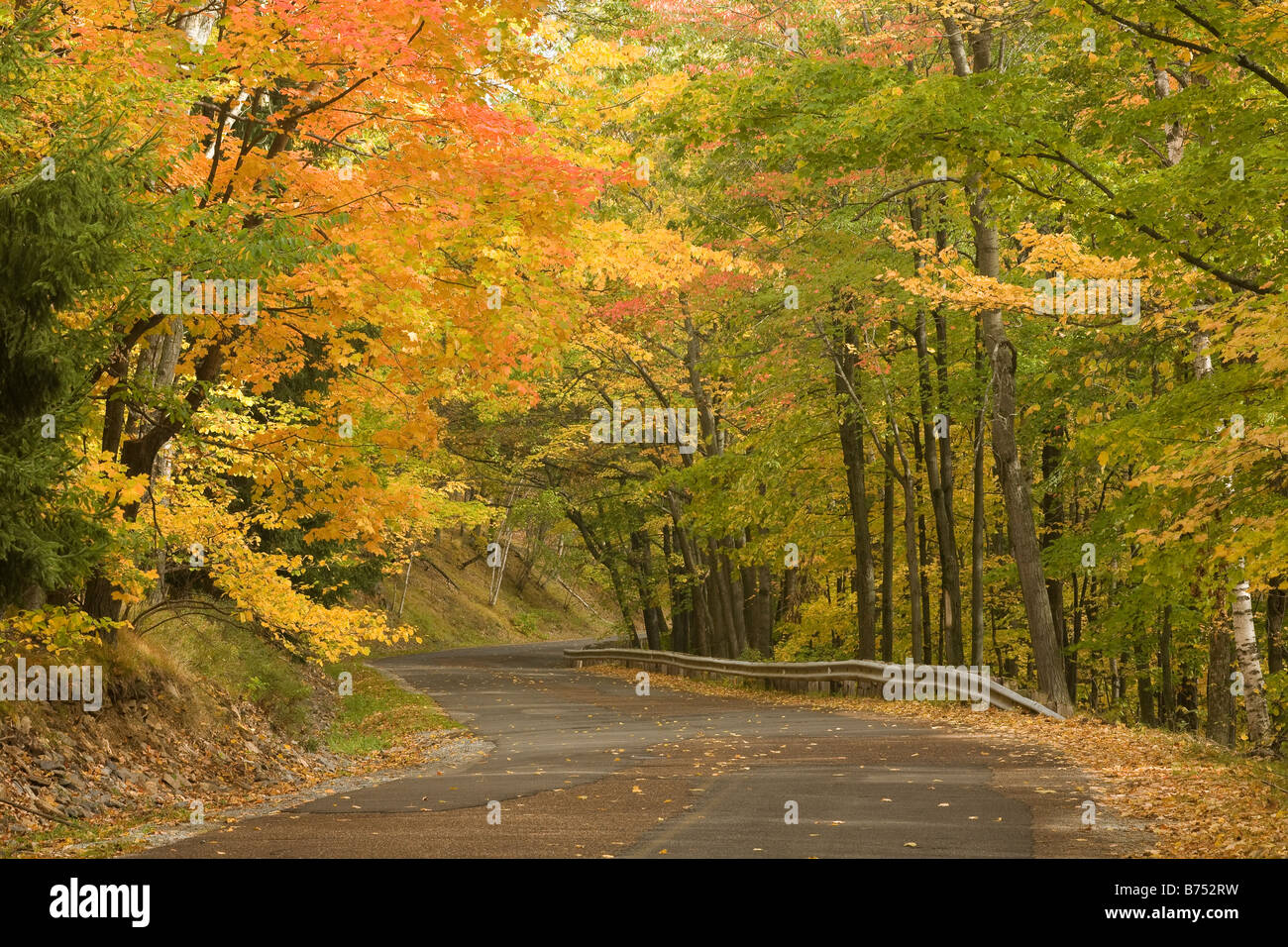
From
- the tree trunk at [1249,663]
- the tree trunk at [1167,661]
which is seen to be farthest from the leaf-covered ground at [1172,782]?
the tree trunk at [1167,661]

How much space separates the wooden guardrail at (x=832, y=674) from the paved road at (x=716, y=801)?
196 cm

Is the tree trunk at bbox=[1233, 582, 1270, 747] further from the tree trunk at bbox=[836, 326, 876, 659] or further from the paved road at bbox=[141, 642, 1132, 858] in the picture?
the tree trunk at bbox=[836, 326, 876, 659]

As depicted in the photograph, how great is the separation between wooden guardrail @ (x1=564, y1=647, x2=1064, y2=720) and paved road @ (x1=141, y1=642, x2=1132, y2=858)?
196 centimetres

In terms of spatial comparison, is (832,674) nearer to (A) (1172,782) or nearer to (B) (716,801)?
(A) (1172,782)

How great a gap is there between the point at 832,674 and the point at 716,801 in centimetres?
1430

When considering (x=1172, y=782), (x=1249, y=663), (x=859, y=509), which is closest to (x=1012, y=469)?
(x=1249, y=663)

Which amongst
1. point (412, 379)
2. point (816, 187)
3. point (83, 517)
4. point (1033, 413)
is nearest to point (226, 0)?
point (412, 379)

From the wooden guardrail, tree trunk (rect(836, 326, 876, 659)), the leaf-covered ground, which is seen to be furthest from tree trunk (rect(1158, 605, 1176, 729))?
the leaf-covered ground

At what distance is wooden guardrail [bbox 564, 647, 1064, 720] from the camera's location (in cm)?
1869

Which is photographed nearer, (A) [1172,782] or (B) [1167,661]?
(A) [1172,782]

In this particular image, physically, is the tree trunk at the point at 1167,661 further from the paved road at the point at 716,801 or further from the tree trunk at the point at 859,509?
the paved road at the point at 716,801

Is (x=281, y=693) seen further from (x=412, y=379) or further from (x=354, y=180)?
(x=354, y=180)

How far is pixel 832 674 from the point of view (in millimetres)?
23844

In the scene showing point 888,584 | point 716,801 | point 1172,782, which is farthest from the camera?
point 888,584
